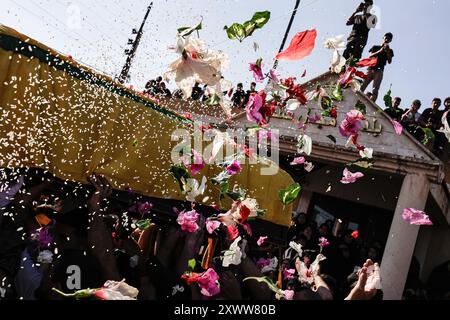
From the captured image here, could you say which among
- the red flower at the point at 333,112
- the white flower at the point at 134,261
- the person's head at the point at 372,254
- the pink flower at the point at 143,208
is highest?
the red flower at the point at 333,112

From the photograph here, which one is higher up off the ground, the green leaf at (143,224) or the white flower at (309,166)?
the white flower at (309,166)

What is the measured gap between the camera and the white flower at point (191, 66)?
2.87 meters

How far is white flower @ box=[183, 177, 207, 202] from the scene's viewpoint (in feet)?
13.6

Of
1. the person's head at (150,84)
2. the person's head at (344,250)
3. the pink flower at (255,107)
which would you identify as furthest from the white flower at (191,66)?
the person's head at (150,84)

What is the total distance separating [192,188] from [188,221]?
2.02 ft

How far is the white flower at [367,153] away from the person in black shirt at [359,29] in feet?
8.78

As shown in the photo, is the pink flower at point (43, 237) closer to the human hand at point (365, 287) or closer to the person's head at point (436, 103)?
the human hand at point (365, 287)

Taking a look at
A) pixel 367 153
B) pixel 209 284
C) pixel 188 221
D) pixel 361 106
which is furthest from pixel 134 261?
pixel 361 106

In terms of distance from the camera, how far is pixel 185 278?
298 cm

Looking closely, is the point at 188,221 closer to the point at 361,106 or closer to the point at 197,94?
the point at 361,106

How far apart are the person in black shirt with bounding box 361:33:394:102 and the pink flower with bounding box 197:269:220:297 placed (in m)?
8.46

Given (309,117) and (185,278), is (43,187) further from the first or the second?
(309,117)

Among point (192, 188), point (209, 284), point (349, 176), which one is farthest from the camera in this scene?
point (349, 176)

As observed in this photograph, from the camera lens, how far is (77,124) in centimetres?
329
